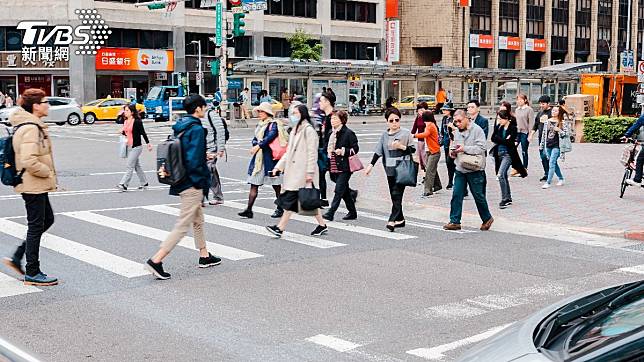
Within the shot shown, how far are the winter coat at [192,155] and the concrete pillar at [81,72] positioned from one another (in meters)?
49.4

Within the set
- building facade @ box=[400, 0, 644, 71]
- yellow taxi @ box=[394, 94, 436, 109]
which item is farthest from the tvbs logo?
building facade @ box=[400, 0, 644, 71]

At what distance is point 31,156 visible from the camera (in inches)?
332

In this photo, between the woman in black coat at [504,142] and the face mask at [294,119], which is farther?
the woman in black coat at [504,142]

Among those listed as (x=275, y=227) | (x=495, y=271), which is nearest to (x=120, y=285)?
(x=275, y=227)

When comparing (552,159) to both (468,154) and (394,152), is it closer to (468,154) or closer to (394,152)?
(468,154)

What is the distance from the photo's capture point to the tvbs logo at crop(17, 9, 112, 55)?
55.5 m

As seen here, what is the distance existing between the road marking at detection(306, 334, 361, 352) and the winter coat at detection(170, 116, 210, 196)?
112 inches

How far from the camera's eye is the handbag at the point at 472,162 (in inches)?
468

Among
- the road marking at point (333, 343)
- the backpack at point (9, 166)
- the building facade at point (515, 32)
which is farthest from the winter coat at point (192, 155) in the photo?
the building facade at point (515, 32)

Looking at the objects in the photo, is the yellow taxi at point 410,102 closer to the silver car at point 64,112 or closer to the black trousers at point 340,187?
the silver car at point 64,112

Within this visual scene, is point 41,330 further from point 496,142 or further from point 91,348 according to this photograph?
point 496,142

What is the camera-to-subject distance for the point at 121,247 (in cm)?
1074

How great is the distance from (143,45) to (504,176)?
4890 cm

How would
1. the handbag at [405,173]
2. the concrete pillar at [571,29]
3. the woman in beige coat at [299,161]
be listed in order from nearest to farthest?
the woman in beige coat at [299,161] → the handbag at [405,173] → the concrete pillar at [571,29]
